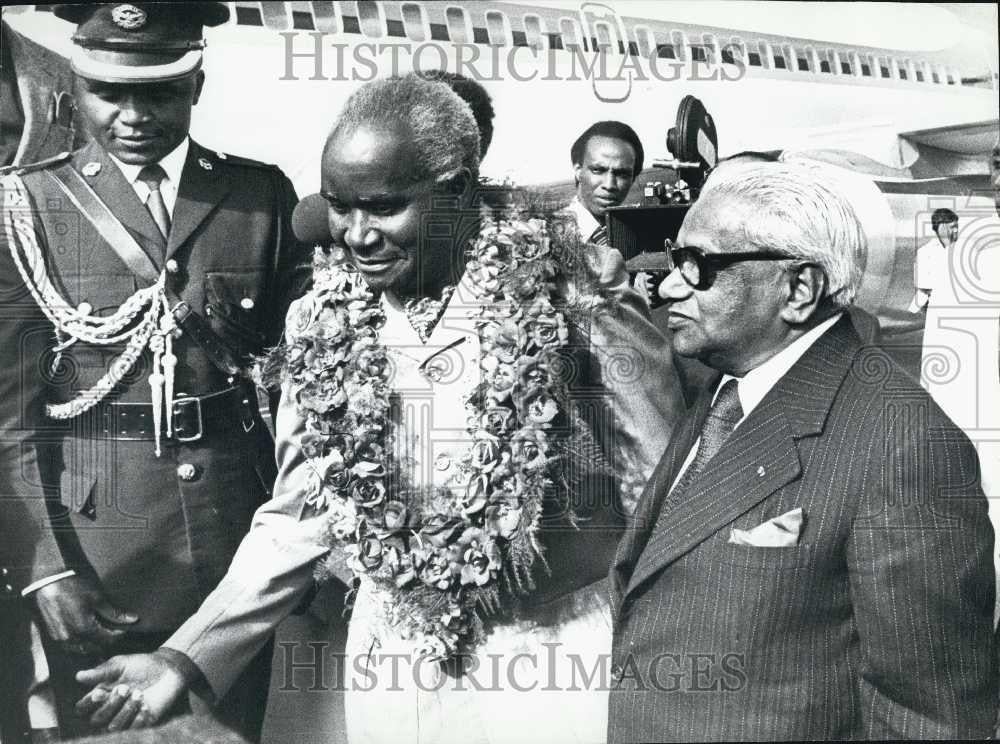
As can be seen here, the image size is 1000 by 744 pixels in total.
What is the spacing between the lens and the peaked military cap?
4473 mm

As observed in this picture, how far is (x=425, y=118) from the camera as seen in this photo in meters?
4.39

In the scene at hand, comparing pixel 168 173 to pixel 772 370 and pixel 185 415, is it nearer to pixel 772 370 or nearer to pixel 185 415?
pixel 185 415

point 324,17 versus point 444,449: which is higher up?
point 324,17

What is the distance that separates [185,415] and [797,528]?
7.79 feet

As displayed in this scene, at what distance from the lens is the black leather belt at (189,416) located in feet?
14.5

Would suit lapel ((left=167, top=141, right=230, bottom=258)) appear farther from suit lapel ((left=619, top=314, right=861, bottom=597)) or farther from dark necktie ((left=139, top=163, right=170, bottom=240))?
suit lapel ((left=619, top=314, right=861, bottom=597))

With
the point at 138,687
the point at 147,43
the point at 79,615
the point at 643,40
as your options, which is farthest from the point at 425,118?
the point at 138,687

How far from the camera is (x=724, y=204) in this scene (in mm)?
4027

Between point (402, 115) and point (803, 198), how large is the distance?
1570 millimetres

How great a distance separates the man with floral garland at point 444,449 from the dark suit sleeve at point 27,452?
24.5 inches

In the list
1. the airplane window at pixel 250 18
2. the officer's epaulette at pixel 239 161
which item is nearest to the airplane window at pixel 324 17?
the airplane window at pixel 250 18

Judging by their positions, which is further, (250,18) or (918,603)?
(250,18)

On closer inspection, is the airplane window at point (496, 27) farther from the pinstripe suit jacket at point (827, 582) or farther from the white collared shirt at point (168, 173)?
the pinstripe suit jacket at point (827, 582)

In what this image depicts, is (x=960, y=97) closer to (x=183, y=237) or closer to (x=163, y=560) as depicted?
(x=183, y=237)
